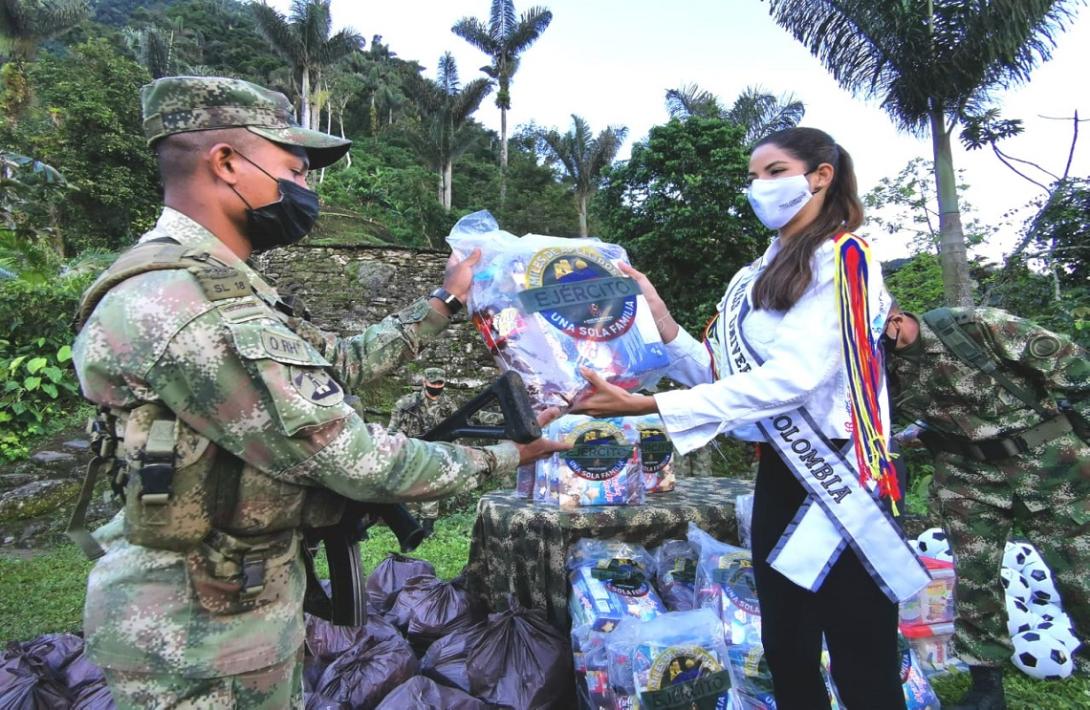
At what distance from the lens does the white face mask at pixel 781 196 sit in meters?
1.68

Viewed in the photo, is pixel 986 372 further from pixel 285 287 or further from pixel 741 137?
pixel 741 137

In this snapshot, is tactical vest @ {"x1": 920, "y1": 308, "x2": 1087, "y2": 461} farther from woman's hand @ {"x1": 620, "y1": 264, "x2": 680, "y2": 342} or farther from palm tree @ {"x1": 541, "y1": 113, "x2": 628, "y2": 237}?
palm tree @ {"x1": 541, "y1": 113, "x2": 628, "y2": 237}

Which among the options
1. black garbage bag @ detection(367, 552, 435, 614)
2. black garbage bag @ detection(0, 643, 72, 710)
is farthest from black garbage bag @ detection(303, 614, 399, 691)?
black garbage bag @ detection(0, 643, 72, 710)

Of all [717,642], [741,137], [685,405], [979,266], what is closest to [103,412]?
[685,405]

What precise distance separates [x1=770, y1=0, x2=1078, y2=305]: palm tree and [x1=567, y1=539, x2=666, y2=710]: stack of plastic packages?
6.24 meters

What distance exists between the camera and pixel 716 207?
1213cm

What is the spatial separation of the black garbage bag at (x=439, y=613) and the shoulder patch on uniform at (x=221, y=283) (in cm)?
211

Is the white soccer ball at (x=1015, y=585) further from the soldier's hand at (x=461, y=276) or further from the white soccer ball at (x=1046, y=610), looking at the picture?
the soldier's hand at (x=461, y=276)

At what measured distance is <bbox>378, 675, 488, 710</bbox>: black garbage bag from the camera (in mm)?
2213

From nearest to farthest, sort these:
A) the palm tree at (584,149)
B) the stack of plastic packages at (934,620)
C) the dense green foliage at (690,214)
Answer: the stack of plastic packages at (934,620), the dense green foliage at (690,214), the palm tree at (584,149)

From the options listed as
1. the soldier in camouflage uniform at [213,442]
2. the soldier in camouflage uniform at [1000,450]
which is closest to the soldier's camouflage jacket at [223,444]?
the soldier in camouflage uniform at [213,442]

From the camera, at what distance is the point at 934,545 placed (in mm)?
3049

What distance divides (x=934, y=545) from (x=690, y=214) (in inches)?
390

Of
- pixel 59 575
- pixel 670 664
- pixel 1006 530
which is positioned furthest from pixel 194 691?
pixel 59 575
